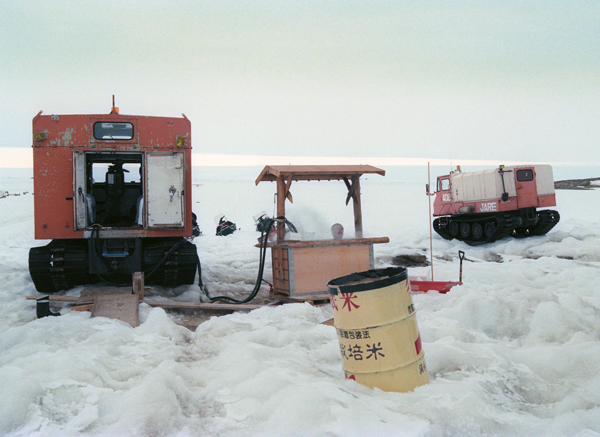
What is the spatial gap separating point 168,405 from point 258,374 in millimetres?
808

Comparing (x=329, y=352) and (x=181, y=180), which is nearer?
(x=329, y=352)

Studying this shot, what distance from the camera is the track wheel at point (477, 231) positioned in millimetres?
18502

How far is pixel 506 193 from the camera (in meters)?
17.5

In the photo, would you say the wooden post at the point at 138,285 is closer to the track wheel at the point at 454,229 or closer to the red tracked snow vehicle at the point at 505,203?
the red tracked snow vehicle at the point at 505,203

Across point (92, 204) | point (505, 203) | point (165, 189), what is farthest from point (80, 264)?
point (505, 203)

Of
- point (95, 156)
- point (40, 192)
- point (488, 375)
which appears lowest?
point (488, 375)

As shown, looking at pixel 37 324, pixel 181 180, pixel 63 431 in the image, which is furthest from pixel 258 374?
pixel 181 180

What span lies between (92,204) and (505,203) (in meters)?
13.9

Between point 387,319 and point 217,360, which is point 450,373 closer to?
point 387,319

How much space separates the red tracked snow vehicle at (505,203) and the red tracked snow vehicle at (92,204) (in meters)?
12.5

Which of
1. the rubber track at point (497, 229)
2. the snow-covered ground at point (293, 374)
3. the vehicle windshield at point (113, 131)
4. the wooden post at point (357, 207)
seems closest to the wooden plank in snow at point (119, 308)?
the snow-covered ground at point (293, 374)

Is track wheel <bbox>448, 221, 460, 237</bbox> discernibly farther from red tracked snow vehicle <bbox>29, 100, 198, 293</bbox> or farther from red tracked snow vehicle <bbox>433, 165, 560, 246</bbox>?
red tracked snow vehicle <bbox>29, 100, 198, 293</bbox>

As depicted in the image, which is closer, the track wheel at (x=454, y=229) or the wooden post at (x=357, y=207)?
the wooden post at (x=357, y=207)

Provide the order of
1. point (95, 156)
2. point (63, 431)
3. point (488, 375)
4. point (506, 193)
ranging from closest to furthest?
1. point (63, 431)
2. point (488, 375)
3. point (95, 156)
4. point (506, 193)
